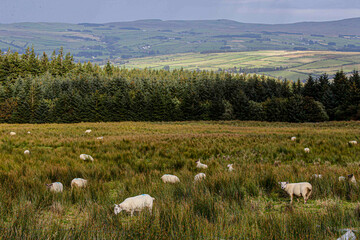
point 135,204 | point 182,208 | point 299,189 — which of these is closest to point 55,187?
point 135,204

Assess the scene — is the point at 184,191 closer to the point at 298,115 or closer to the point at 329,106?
the point at 298,115

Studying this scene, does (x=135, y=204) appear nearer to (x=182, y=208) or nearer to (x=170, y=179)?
(x=182, y=208)

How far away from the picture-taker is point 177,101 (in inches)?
3211

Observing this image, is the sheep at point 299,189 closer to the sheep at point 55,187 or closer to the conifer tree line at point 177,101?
the sheep at point 55,187

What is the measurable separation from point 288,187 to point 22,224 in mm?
4173

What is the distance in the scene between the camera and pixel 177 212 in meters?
3.98

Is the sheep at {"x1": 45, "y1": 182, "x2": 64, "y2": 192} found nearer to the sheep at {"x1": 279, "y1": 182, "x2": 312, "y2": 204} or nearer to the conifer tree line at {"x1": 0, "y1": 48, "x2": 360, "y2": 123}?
the sheep at {"x1": 279, "y1": 182, "x2": 312, "y2": 204}

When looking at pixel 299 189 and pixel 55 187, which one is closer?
pixel 299 189

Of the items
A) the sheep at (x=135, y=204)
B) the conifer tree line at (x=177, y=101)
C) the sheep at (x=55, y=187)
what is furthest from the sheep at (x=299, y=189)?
the conifer tree line at (x=177, y=101)

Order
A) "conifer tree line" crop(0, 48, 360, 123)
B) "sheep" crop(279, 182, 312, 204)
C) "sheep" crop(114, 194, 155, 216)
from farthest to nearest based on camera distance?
"conifer tree line" crop(0, 48, 360, 123)
"sheep" crop(279, 182, 312, 204)
"sheep" crop(114, 194, 155, 216)

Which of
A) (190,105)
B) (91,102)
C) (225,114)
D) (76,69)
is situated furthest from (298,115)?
(76,69)

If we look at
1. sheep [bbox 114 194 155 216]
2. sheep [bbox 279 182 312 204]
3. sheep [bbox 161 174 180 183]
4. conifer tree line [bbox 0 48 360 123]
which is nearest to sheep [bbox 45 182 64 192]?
sheep [bbox 114 194 155 216]

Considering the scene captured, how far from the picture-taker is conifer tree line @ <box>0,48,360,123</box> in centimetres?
6738

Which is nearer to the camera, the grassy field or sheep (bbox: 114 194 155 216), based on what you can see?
the grassy field
